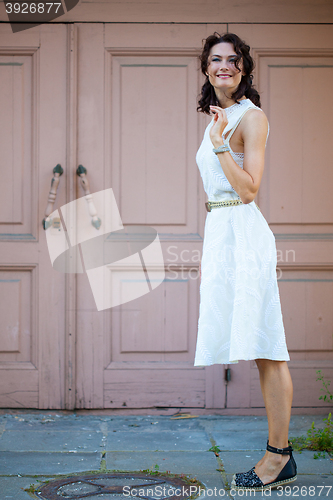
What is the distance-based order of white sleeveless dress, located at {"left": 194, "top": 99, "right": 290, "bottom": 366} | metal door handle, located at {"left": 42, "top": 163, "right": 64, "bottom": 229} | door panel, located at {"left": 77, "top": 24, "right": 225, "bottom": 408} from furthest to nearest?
door panel, located at {"left": 77, "top": 24, "right": 225, "bottom": 408} < metal door handle, located at {"left": 42, "top": 163, "right": 64, "bottom": 229} < white sleeveless dress, located at {"left": 194, "top": 99, "right": 290, "bottom": 366}


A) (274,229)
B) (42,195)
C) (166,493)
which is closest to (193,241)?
(274,229)

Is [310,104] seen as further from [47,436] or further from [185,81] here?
[47,436]

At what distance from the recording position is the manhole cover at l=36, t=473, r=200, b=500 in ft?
7.20

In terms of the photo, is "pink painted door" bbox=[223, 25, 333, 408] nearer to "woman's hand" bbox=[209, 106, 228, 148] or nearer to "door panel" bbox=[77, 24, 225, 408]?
"door panel" bbox=[77, 24, 225, 408]

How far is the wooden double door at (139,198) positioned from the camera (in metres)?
3.36

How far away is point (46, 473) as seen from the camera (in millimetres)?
2441

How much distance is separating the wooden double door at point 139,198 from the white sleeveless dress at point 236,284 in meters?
1.17

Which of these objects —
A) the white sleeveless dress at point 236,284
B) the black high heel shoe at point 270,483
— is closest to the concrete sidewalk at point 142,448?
the black high heel shoe at point 270,483

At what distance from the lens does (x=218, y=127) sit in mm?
2090

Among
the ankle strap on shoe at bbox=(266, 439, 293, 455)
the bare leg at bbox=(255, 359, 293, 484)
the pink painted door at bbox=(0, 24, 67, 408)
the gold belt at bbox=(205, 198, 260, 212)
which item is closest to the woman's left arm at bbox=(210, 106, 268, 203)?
the gold belt at bbox=(205, 198, 260, 212)

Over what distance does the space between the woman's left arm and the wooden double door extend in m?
1.28

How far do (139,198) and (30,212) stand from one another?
0.71 metres

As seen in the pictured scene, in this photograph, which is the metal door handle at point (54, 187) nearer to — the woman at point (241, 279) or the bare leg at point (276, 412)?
the woman at point (241, 279)

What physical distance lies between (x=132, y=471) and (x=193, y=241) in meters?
1.49
